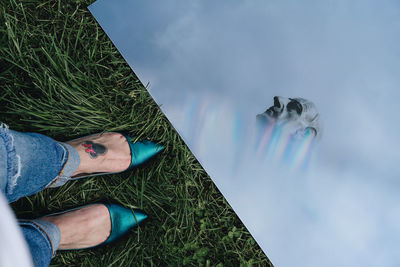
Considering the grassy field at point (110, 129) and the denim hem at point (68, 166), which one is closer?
the denim hem at point (68, 166)

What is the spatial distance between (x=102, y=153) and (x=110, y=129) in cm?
11

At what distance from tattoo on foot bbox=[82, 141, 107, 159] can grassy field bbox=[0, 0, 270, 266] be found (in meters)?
0.09

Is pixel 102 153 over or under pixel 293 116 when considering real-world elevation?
over

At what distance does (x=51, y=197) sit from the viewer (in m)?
1.25

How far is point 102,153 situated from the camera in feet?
3.80

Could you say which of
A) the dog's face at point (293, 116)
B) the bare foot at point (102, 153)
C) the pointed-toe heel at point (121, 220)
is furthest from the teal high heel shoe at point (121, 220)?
the dog's face at point (293, 116)

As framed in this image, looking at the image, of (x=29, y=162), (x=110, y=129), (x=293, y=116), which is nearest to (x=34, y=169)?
(x=29, y=162)

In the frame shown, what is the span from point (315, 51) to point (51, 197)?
1214 millimetres

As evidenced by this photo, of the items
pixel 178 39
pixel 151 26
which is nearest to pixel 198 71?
pixel 178 39

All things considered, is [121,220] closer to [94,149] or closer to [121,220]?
[121,220]

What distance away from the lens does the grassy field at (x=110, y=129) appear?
1190 mm

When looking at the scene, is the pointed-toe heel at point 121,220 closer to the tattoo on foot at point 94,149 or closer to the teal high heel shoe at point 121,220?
the teal high heel shoe at point 121,220

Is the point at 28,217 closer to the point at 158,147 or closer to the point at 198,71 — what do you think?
the point at 158,147

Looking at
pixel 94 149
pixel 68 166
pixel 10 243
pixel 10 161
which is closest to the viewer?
pixel 10 243
